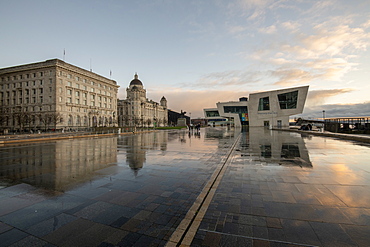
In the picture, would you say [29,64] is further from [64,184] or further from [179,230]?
[179,230]

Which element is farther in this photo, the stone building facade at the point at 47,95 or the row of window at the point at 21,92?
the row of window at the point at 21,92

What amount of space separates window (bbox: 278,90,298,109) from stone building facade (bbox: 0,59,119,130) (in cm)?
7283

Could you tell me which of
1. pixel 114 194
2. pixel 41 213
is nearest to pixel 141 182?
pixel 114 194

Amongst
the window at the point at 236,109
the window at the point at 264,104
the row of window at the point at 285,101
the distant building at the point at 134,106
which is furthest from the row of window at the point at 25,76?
the row of window at the point at 285,101

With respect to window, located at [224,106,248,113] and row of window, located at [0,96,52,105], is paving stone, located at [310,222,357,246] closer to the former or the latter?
row of window, located at [0,96,52,105]

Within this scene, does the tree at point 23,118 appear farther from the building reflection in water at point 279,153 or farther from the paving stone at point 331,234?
the paving stone at point 331,234

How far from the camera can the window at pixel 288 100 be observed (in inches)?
2488

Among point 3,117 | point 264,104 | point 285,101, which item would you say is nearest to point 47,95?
point 3,117

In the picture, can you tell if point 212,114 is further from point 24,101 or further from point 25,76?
point 25,76

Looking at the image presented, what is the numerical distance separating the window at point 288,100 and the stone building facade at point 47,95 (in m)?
72.8

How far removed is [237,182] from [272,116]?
70285 millimetres

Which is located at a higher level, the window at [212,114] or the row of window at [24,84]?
the row of window at [24,84]

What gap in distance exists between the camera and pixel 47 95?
65.6 m

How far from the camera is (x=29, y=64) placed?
6781cm
